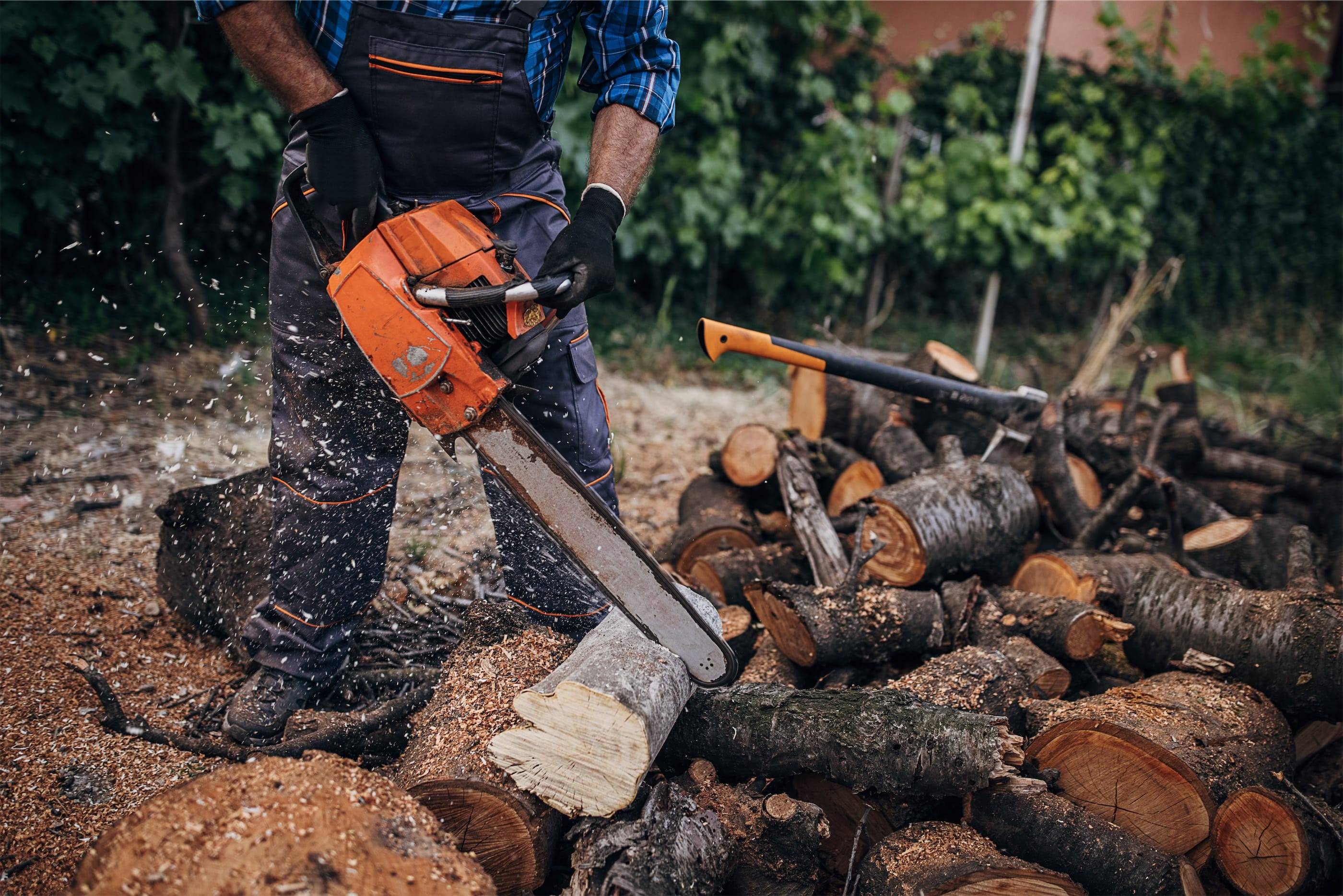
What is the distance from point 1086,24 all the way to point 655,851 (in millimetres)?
8180

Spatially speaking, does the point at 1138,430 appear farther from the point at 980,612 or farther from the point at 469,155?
the point at 469,155

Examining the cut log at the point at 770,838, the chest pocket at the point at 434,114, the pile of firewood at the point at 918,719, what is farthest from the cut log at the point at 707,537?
the chest pocket at the point at 434,114

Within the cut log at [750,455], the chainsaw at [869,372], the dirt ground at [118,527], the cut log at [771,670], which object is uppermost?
the chainsaw at [869,372]

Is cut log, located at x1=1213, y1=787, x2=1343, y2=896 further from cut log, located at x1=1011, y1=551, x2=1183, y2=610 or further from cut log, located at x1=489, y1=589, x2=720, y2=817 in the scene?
cut log, located at x1=489, y1=589, x2=720, y2=817

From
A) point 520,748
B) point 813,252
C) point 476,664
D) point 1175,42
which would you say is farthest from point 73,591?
point 1175,42

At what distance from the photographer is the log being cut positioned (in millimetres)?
2125

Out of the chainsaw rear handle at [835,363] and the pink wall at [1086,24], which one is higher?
the pink wall at [1086,24]

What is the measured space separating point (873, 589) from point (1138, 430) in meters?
2.45

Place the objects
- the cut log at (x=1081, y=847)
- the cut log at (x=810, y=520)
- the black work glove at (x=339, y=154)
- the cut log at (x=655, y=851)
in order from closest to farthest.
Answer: the cut log at (x=655, y=851)
the cut log at (x=1081, y=847)
the black work glove at (x=339, y=154)
the cut log at (x=810, y=520)

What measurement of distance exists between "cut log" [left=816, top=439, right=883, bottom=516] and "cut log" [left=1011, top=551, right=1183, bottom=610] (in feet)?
2.13

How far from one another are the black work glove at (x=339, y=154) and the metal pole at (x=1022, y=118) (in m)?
6.04

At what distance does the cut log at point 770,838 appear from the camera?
174cm

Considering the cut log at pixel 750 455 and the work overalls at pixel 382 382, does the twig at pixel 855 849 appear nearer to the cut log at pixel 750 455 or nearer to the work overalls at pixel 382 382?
the work overalls at pixel 382 382

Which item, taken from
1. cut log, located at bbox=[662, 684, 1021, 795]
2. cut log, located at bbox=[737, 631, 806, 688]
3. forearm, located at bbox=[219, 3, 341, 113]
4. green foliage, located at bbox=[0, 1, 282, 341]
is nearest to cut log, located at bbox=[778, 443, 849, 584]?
cut log, located at bbox=[737, 631, 806, 688]
